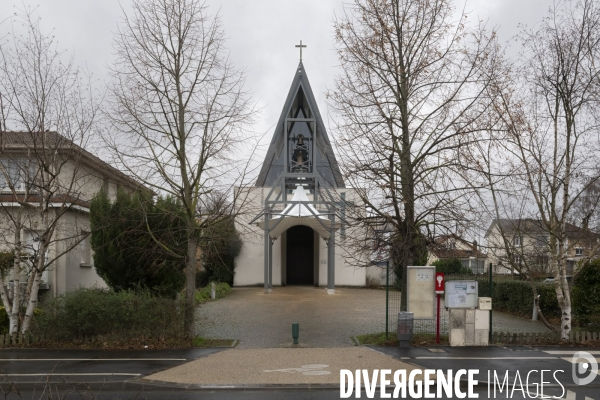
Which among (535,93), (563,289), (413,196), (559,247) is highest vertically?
(535,93)

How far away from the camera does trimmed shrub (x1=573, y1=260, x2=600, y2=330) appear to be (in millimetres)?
18578

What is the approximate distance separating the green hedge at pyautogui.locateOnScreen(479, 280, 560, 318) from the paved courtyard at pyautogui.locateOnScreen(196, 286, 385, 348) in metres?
4.97

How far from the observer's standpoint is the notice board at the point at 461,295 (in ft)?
52.5

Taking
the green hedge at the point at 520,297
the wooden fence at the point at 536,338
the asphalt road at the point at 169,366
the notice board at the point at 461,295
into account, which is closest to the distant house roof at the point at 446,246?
the notice board at the point at 461,295

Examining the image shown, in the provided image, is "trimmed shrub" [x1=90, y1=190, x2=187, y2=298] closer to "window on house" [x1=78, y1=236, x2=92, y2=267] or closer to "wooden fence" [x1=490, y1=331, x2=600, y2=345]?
"window on house" [x1=78, y1=236, x2=92, y2=267]

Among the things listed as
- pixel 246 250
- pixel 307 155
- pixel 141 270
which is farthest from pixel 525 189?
pixel 246 250

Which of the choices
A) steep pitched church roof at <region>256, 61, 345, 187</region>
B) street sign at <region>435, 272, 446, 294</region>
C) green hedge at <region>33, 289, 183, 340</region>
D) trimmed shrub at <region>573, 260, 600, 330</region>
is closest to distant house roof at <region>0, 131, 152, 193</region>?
green hedge at <region>33, 289, 183, 340</region>

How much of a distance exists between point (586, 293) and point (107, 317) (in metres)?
14.3

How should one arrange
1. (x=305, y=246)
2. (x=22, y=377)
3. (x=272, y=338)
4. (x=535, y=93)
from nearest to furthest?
1. (x=22, y=377)
2. (x=535, y=93)
3. (x=272, y=338)
4. (x=305, y=246)

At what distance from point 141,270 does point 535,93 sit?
1285cm

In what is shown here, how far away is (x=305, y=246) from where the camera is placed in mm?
40312

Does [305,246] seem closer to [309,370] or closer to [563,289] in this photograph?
[563,289]

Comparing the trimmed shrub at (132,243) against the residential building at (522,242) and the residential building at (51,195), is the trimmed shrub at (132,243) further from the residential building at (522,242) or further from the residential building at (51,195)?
the residential building at (522,242)

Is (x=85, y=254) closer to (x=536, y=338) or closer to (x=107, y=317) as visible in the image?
(x=107, y=317)
